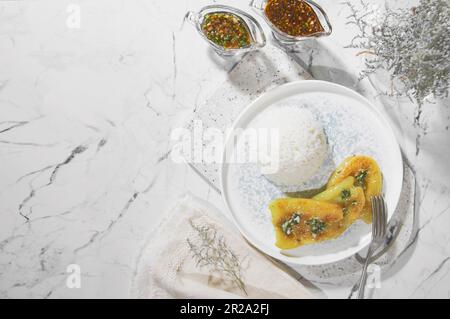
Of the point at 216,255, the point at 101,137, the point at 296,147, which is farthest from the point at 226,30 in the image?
the point at 216,255

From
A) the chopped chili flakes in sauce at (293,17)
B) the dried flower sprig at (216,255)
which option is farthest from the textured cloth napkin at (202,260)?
the chopped chili flakes in sauce at (293,17)

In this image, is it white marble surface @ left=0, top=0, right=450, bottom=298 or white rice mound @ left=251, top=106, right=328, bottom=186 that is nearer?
white rice mound @ left=251, top=106, right=328, bottom=186

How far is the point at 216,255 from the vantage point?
1545 millimetres

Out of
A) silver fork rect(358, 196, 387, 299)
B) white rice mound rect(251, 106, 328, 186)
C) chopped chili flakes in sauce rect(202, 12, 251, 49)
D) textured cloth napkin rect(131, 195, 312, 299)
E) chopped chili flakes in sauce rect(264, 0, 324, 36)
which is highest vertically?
chopped chili flakes in sauce rect(264, 0, 324, 36)

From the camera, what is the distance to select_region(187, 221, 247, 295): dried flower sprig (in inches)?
60.5

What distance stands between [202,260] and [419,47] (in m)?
0.84

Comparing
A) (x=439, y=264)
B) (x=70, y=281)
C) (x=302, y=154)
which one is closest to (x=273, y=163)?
(x=302, y=154)

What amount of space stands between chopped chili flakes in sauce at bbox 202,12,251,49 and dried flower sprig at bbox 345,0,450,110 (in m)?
0.30

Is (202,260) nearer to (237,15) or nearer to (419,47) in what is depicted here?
(237,15)

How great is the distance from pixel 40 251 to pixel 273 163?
0.78 m

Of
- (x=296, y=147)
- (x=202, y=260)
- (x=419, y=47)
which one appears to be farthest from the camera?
(x=202, y=260)

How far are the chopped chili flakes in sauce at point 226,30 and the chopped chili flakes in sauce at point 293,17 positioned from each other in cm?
9

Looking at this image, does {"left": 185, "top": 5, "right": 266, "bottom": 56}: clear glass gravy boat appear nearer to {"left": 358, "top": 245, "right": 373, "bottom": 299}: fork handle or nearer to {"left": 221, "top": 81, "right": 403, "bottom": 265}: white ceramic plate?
{"left": 221, "top": 81, "right": 403, "bottom": 265}: white ceramic plate

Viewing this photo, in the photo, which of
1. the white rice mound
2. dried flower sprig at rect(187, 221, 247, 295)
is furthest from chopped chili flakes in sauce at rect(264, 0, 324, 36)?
dried flower sprig at rect(187, 221, 247, 295)
